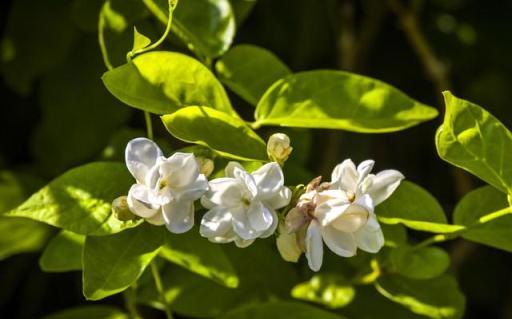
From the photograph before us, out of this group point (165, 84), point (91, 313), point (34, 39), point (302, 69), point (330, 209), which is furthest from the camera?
point (302, 69)

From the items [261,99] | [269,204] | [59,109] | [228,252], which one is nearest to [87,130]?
[59,109]

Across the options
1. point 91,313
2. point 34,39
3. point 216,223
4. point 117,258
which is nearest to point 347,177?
point 216,223

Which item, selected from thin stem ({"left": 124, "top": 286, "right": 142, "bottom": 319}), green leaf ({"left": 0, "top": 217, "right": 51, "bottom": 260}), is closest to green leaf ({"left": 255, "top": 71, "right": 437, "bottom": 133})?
thin stem ({"left": 124, "top": 286, "right": 142, "bottom": 319})

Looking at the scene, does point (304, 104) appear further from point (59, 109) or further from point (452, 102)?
point (59, 109)

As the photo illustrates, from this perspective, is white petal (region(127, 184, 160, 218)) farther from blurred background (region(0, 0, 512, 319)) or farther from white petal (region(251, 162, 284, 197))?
blurred background (region(0, 0, 512, 319))

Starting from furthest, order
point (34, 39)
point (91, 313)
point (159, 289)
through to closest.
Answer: point (34, 39) < point (91, 313) < point (159, 289)

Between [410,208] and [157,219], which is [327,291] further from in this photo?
[157,219]

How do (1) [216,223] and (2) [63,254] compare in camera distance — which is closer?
(1) [216,223]
